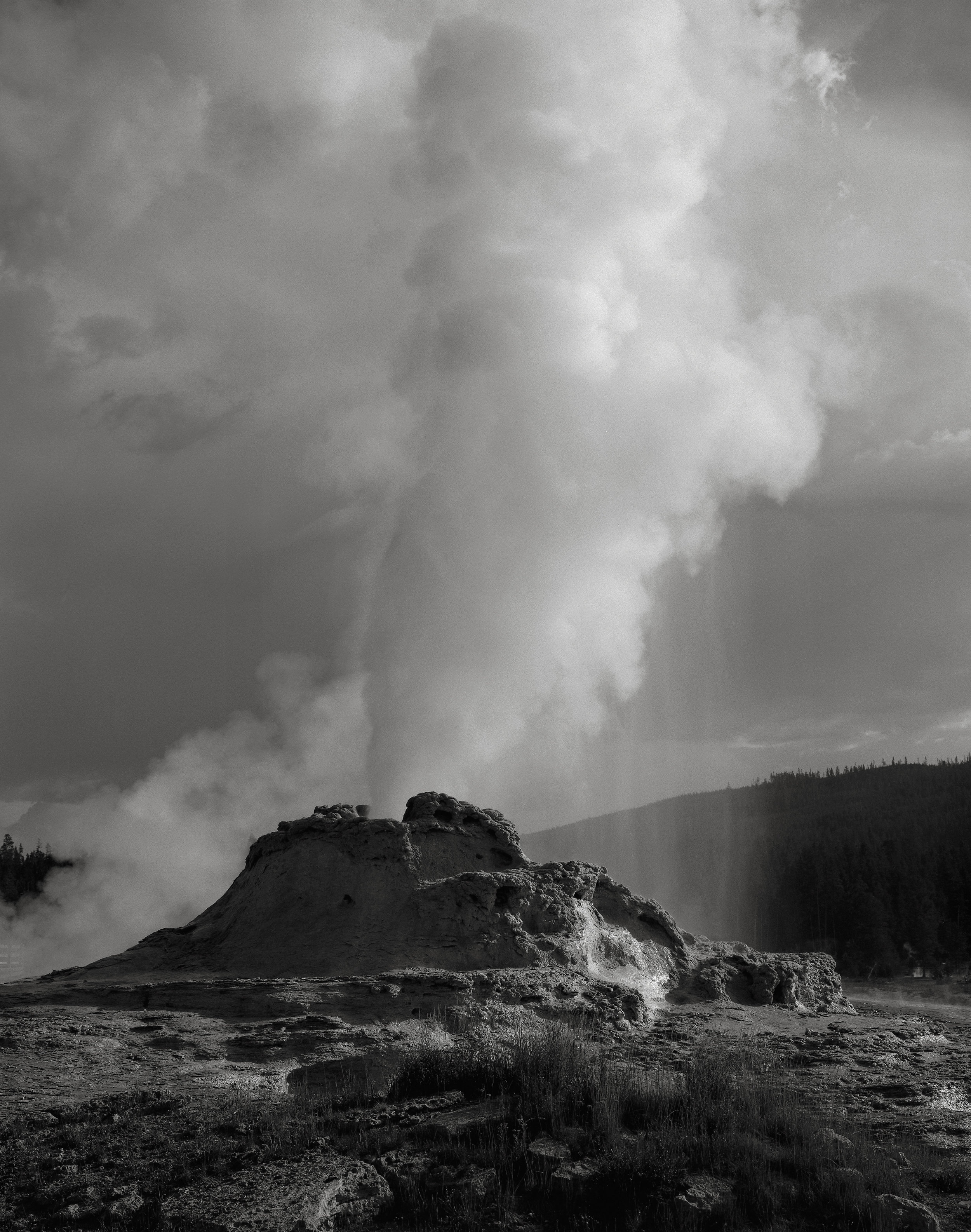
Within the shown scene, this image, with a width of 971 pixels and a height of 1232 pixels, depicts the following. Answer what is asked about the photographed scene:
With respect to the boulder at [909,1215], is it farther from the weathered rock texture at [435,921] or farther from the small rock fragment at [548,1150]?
the weathered rock texture at [435,921]

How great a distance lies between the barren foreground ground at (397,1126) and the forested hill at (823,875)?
25938 mm

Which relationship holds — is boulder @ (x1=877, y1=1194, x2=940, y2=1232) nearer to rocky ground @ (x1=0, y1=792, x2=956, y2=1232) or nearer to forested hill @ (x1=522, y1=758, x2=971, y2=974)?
rocky ground @ (x1=0, y1=792, x2=956, y2=1232)

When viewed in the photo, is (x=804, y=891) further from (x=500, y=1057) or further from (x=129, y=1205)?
(x=129, y=1205)

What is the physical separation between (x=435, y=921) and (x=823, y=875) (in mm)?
56206

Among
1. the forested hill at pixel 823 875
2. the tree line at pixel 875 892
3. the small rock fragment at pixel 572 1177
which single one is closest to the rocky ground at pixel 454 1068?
the small rock fragment at pixel 572 1177

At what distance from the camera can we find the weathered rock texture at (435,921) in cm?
2173

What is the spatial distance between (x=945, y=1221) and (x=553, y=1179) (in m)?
3.54

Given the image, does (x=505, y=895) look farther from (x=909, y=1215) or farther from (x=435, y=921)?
(x=909, y=1215)

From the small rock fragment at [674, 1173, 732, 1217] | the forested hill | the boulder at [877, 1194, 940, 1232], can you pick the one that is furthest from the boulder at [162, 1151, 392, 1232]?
the forested hill

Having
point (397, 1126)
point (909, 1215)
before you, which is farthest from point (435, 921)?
point (909, 1215)

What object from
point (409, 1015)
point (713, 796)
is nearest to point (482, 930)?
point (409, 1015)

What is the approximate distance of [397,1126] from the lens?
1068 cm

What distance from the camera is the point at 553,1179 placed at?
8914mm

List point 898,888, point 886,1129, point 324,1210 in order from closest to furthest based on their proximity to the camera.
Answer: point 324,1210 → point 886,1129 → point 898,888
